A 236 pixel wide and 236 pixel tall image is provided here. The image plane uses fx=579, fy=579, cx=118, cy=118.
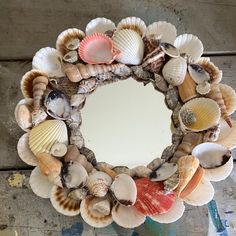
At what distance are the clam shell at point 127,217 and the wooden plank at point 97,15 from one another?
1.05 ft

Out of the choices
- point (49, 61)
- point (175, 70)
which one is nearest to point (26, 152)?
point (49, 61)

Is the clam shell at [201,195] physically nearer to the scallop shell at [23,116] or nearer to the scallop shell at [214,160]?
the scallop shell at [214,160]

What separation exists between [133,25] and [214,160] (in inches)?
10.0

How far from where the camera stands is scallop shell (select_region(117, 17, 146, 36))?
932 mm

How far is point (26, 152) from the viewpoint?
0.86 meters

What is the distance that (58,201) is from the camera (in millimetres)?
842

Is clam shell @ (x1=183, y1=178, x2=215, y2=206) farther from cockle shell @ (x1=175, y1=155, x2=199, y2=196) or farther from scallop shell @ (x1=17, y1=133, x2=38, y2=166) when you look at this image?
scallop shell @ (x1=17, y1=133, x2=38, y2=166)

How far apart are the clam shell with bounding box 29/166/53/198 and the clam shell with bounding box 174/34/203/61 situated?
0.30m

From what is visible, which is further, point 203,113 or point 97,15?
point 97,15

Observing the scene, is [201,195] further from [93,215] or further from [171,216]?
[93,215]

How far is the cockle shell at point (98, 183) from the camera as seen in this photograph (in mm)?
830

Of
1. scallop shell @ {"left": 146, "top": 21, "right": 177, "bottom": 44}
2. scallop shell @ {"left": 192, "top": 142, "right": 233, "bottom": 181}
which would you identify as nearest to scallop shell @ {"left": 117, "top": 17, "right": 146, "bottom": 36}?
scallop shell @ {"left": 146, "top": 21, "right": 177, "bottom": 44}

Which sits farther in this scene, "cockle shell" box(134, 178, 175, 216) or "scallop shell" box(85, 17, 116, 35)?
"scallop shell" box(85, 17, 116, 35)

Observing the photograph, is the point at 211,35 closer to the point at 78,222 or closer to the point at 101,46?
the point at 101,46
